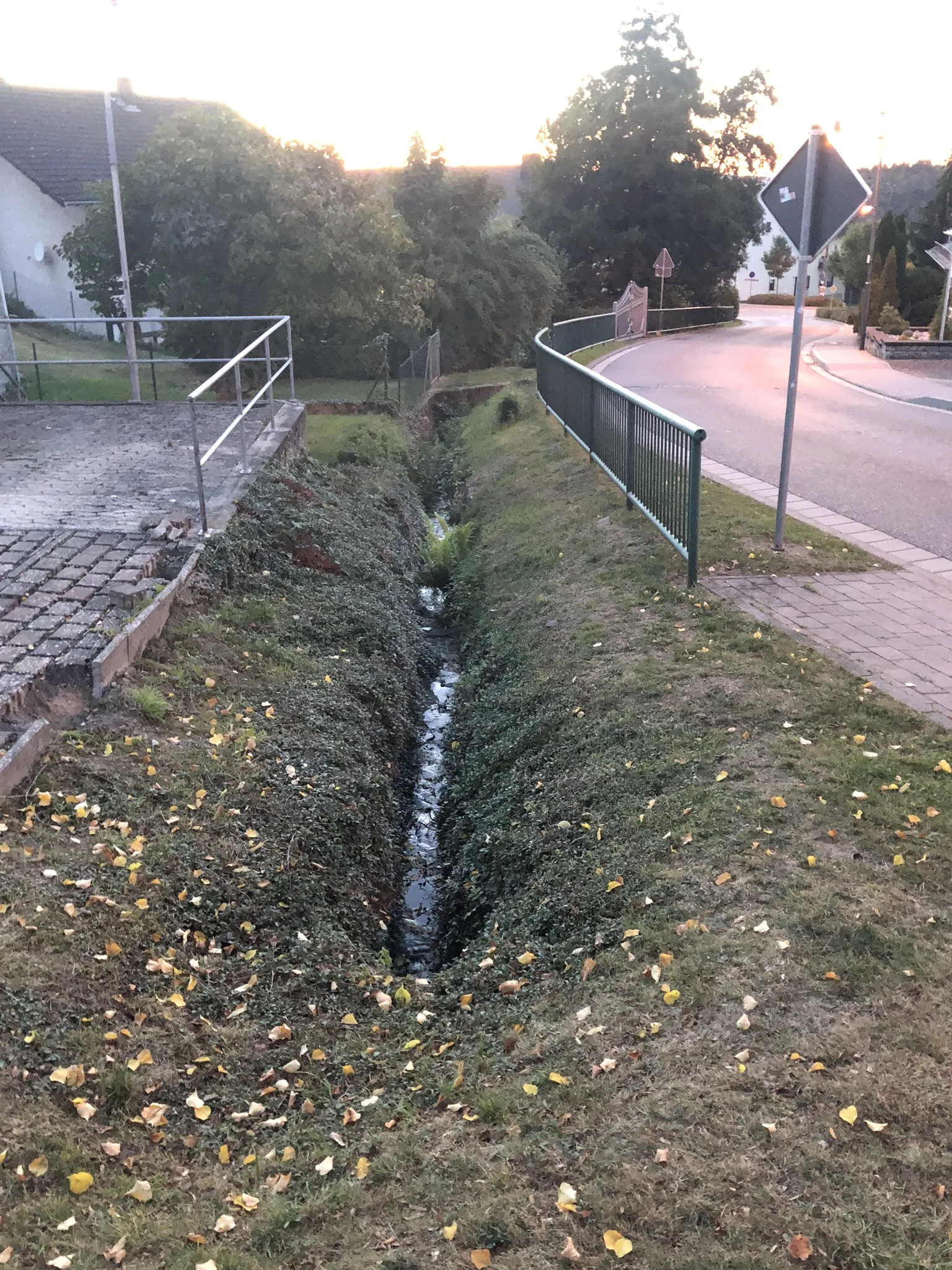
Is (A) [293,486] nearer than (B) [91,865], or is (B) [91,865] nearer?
(B) [91,865]

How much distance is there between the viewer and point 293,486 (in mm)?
10242

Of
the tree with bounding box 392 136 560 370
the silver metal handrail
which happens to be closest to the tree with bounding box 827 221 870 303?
the tree with bounding box 392 136 560 370

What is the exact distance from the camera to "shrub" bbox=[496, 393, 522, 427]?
17.4m

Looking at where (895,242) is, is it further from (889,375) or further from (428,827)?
(428,827)

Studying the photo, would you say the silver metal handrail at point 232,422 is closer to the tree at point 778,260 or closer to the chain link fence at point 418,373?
the chain link fence at point 418,373

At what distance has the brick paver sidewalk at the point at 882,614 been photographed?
5.85 meters

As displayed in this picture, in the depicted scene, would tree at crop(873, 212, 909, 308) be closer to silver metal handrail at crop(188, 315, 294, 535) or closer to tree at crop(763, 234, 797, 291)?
silver metal handrail at crop(188, 315, 294, 535)

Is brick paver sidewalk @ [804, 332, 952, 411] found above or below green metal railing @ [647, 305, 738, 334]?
below

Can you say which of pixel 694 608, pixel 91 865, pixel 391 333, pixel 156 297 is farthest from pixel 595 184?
pixel 91 865

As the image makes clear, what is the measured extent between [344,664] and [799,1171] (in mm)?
5291

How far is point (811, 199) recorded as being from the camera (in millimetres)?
6945

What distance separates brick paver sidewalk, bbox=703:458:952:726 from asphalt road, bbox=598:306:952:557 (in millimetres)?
806

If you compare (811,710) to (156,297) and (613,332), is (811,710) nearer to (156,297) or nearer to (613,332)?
(156,297)

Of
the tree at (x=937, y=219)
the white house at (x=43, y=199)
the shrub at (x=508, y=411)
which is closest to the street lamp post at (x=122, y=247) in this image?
the shrub at (x=508, y=411)
